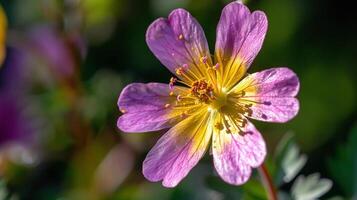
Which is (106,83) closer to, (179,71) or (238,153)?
(179,71)

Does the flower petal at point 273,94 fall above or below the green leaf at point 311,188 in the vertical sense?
above

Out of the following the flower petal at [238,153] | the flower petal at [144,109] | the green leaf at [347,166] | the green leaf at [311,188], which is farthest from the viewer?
the green leaf at [347,166]

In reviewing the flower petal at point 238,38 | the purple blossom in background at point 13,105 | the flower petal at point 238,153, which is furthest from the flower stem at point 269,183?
the purple blossom in background at point 13,105

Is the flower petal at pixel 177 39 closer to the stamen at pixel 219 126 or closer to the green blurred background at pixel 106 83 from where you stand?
the stamen at pixel 219 126

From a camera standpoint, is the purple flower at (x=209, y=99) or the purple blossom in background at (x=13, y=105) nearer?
the purple flower at (x=209, y=99)

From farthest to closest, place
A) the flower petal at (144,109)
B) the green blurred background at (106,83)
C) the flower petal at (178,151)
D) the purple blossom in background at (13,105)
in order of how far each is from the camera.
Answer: the purple blossom in background at (13,105), the green blurred background at (106,83), the flower petal at (144,109), the flower petal at (178,151)

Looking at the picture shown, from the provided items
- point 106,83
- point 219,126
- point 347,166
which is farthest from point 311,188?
point 106,83
